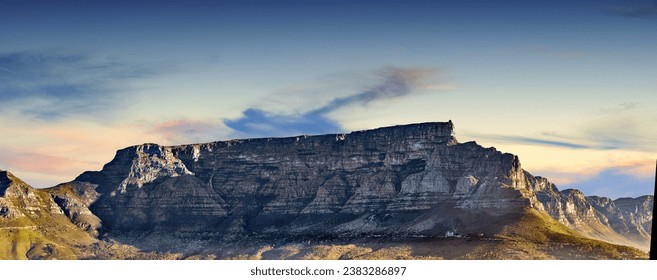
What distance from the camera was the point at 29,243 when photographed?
616 ft

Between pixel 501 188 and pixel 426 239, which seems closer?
pixel 426 239

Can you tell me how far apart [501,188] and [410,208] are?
19269 millimetres

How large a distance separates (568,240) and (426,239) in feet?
78.3
